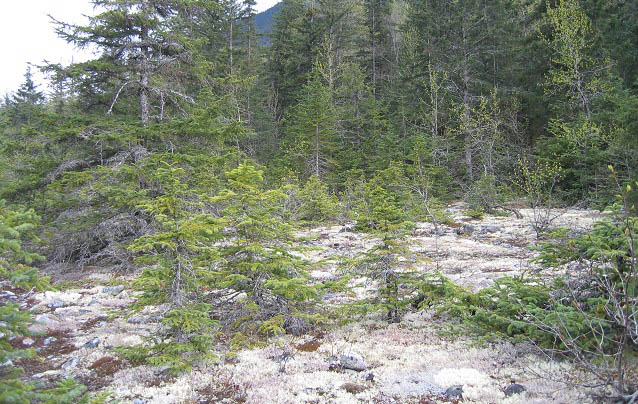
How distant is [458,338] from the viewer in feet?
23.1

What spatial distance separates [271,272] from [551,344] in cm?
474

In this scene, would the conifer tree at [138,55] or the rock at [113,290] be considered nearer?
the rock at [113,290]

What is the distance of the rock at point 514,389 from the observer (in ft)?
A: 16.0

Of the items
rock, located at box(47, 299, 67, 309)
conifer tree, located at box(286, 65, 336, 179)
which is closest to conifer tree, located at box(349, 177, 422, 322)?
rock, located at box(47, 299, 67, 309)

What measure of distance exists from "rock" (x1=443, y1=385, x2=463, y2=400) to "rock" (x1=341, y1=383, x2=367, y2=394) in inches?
41.9

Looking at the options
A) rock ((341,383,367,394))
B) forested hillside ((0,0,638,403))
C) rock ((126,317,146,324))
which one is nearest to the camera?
rock ((341,383,367,394))

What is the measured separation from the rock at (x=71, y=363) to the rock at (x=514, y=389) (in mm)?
6503

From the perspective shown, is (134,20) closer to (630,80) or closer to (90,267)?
(90,267)

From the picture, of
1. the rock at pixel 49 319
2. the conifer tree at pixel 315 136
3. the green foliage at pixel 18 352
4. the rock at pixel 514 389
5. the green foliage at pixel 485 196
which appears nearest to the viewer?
the green foliage at pixel 18 352

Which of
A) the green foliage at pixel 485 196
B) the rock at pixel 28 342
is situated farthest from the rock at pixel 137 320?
the green foliage at pixel 485 196

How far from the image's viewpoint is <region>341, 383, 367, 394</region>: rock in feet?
17.3

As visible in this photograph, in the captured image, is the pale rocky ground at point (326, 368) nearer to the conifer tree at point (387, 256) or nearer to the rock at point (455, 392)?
the rock at point (455, 392)

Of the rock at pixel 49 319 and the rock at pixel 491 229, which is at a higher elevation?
the rock at pixel 49 319

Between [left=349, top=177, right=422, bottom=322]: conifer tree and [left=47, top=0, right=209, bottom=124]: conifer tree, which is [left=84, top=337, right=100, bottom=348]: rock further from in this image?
[left=47, top=0, right=209, bottom=124]: conifer tree
